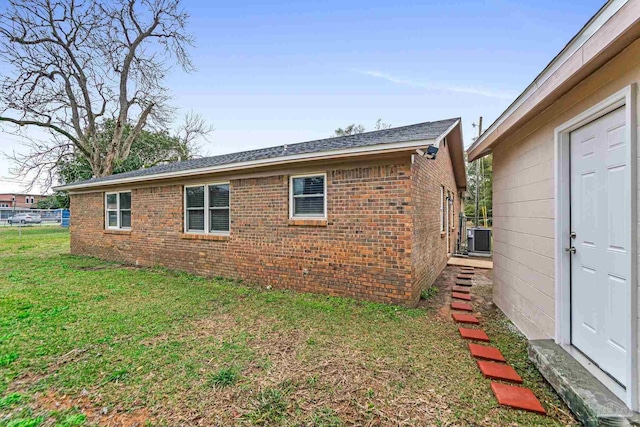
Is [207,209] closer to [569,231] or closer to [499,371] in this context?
[499,371]

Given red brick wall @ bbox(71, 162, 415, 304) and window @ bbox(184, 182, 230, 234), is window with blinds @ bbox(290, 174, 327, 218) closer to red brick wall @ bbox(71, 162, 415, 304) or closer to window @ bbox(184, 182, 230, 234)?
red brick wall @ bbox(71, 162, 415, 304)

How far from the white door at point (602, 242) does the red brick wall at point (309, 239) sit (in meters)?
2.24

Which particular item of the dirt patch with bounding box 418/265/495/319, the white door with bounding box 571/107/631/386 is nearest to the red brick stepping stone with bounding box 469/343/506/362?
the white door with bounding box 571/107/631/386

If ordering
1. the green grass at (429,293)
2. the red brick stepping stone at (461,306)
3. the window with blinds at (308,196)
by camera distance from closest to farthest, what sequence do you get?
the red brick stepping stone at (461,306), the green grass at (429,293), the window with blinds at (308,196)

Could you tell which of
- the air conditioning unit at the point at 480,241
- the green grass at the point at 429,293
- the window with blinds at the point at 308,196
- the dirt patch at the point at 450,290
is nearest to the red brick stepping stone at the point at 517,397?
the dirt patch at the point at 450,290

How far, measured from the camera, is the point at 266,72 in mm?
12492

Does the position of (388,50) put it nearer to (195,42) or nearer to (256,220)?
(256,220)

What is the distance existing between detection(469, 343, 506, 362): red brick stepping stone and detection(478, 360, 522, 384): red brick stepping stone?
123mm

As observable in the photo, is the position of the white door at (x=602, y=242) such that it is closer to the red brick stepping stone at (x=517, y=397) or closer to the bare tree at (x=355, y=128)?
the red brick stepping stone at (x=517, y=397)

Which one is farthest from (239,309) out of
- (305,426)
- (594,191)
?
(594,191)

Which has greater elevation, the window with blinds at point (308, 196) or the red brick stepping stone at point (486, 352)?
the window with blinds at point (308, 196)

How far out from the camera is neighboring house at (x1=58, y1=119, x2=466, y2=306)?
487 centimetres

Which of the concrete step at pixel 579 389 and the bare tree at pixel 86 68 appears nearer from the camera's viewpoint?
the concrete step at pixel 579 389

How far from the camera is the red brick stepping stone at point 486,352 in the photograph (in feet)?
10.3
